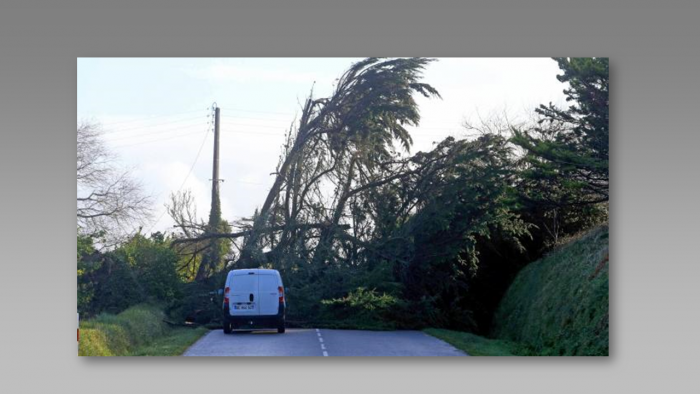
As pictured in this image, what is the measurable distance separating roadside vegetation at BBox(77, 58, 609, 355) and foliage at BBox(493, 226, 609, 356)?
3cm

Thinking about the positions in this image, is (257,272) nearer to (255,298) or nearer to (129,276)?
(255,298)

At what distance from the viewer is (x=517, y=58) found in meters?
13.4

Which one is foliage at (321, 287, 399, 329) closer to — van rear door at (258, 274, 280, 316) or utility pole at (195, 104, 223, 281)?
van rear door at (258, 274, 280, 316)

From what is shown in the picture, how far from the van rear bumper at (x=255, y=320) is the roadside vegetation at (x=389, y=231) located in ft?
0.45

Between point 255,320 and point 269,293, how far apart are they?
0.57 metres

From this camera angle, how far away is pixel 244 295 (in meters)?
15.4

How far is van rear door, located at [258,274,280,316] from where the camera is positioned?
50.0 ft

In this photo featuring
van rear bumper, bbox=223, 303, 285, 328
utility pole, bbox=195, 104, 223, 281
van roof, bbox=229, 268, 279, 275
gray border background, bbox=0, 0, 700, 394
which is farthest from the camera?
van rear bumper, bbox=223, 303, 285, 328

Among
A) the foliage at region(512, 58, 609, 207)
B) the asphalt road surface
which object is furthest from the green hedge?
the foliage at region(512, 58, 609, 207)

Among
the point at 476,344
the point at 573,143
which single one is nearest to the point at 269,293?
the point at 476,344

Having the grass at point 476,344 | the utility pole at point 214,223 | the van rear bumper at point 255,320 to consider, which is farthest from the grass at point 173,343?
the grass at point 476,344

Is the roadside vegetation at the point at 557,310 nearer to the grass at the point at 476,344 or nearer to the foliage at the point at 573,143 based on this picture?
the grass at the point at 476,344
